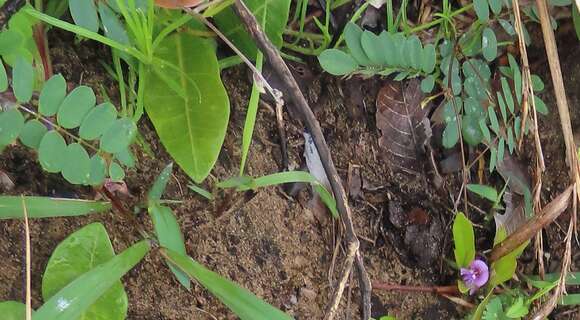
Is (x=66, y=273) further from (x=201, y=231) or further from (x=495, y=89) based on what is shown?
(x=495, y=89)

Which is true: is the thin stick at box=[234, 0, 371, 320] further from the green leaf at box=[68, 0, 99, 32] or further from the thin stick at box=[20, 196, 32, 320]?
the thin stick at box=[20, 196, 32, 320]

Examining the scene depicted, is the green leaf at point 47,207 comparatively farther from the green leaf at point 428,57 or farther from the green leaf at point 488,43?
the green leaf at point 488,43

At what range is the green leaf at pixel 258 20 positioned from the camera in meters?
1.19

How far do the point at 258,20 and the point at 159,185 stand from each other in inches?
12.6

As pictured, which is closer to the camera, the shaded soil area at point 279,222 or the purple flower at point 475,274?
the shaded soil area at point 279,222

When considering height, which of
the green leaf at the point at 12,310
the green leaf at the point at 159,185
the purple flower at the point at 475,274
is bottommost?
the purple flower at the point at 475,274

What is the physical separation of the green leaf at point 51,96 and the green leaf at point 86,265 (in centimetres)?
19

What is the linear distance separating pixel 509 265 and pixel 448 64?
0.40 meters

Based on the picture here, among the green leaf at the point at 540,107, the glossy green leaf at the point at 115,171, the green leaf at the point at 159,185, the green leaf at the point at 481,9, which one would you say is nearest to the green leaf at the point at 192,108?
the green leaf at the point at 159,185

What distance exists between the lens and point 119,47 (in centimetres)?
101

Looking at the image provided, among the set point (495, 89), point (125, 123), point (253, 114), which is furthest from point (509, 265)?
point (125, 123)

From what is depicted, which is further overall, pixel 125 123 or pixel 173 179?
pixel 173 179

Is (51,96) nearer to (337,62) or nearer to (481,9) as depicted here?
(337,62)

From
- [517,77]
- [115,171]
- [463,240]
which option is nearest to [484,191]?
[463,240]
